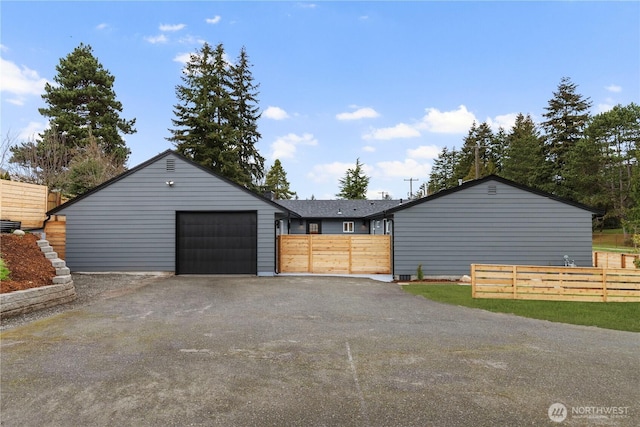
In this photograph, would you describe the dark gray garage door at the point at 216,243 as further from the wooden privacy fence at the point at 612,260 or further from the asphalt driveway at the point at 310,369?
the wooden privacy fence at the point at 612,260

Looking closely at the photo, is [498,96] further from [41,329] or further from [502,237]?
[41,329]

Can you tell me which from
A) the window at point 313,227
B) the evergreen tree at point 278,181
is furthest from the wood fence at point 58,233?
the evergreen tree at point 278,181

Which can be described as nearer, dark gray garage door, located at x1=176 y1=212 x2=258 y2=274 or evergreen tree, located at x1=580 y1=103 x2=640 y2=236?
dark gray garage door, located at x1=176 y1=212 x2=258 y2=274

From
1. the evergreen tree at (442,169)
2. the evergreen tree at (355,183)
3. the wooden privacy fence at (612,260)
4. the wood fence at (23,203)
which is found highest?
the evergreen tree at (442,169)

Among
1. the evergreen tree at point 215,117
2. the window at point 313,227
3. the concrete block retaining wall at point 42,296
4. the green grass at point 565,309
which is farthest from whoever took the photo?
the evergreen tree at point 215,117

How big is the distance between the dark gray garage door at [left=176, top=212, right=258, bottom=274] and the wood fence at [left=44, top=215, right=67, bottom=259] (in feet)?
16.0

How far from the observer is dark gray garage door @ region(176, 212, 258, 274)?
14266 millimetres

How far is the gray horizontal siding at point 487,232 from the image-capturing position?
1392 cm

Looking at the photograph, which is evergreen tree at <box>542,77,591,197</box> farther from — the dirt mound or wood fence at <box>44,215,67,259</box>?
the dirt mound

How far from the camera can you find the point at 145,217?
562 inches

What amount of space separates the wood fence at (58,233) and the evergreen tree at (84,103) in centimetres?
1782

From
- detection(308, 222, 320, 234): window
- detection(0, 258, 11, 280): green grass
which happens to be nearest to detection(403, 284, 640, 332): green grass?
detection(0, 258, 11, 280): green grass

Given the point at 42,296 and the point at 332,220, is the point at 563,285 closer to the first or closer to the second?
→ the point at 42,296

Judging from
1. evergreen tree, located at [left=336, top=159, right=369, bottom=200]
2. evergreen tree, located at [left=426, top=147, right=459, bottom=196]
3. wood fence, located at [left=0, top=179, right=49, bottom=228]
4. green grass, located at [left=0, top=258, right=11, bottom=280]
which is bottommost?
green grass, located at [left=0, top=258, right=11, bottom=280]
